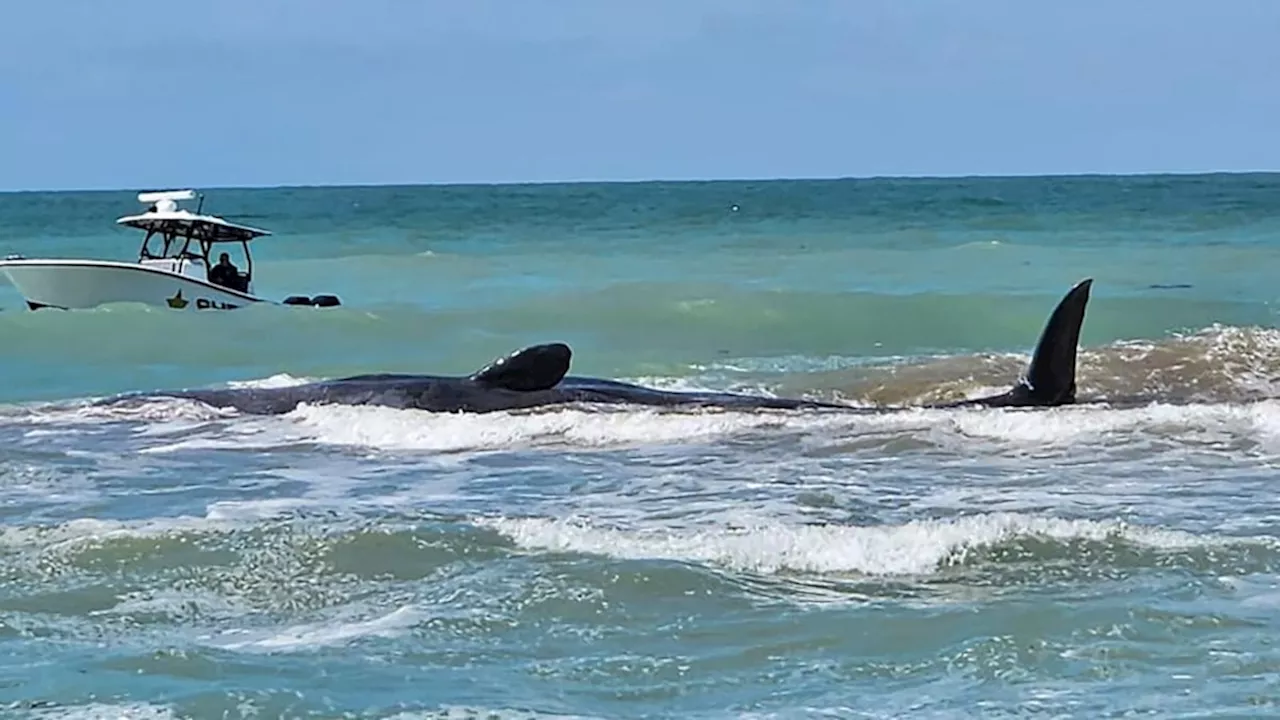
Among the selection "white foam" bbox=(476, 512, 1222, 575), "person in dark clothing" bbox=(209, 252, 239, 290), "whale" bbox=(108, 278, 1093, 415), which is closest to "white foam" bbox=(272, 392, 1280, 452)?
"whale" bbox=(108, 278, 1093, 415)

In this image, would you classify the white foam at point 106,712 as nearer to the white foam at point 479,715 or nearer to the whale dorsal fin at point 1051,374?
the white foam at point 479,715

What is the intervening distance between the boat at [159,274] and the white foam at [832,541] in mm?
17213

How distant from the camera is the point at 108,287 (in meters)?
27.6

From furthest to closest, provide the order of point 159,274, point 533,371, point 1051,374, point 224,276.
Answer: point 224,276
point 159,274
point 533,371
point 1051,374

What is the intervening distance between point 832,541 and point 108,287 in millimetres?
20538

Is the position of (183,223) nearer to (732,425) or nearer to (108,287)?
(108,287)

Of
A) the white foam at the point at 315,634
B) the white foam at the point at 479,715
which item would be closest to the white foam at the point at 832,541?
the white foam at the point at 315,634

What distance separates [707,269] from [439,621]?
36289 millimetres

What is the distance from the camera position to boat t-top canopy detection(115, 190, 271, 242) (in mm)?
25781

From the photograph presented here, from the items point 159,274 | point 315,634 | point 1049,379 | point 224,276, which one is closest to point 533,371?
point 1049,379

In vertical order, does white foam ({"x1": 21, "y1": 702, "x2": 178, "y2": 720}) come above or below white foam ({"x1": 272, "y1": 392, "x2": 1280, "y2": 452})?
below

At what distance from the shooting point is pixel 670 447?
42.6ft

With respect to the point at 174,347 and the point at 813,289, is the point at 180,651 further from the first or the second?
the point at 813,289

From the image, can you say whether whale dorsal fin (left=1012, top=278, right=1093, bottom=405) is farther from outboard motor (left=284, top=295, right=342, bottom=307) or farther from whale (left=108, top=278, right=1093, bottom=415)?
outboard motor (left=284, top=295, right=342, bottom=307)
